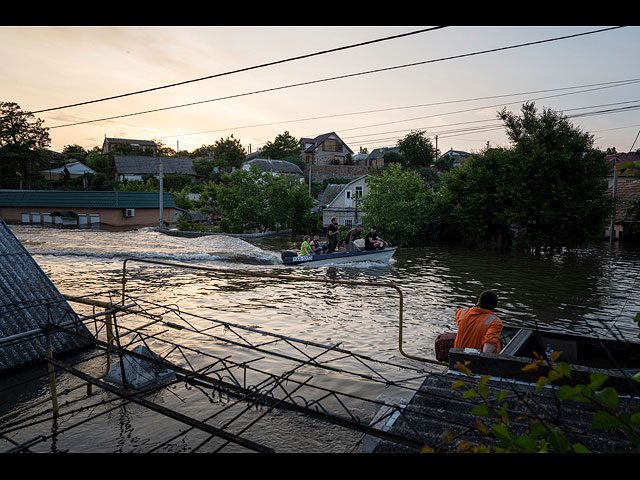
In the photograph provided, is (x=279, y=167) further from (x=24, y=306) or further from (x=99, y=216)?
(x=24, y=306)

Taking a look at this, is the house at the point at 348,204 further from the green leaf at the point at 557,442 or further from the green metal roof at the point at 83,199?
the green leaf at the point at 557,442

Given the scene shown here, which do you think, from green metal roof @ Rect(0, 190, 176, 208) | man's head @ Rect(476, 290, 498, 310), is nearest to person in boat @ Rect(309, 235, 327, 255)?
man's head @ Rect(476, 290, 498, 310)

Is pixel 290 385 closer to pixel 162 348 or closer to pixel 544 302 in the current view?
pixel 162 348

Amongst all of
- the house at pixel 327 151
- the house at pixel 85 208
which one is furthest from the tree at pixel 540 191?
the house at pixel 327 151

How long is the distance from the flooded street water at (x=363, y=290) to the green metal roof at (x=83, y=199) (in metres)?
15.9

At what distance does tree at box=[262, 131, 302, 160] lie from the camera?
91125mm

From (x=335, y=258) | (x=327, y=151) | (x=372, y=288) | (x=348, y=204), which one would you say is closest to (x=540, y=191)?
(x=335, y=258)

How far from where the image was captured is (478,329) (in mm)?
7355

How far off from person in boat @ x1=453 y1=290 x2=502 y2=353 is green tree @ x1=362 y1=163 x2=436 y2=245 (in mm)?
30828

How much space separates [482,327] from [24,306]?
371 inches

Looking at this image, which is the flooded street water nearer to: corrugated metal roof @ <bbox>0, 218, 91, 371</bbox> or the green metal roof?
corrugated metal roof @ <bbox>0, 218, 91, 371</bbox>

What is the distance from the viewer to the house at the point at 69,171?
75806mm
